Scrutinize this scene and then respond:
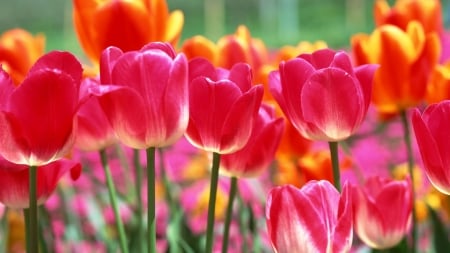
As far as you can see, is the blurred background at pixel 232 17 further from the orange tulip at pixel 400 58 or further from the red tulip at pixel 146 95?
the red tulip at pixel 146 95

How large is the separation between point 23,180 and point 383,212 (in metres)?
0.21

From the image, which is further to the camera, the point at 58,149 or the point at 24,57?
the point at 24,57

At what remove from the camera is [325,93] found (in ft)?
1.53

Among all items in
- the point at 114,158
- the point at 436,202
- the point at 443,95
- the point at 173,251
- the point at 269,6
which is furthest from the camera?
the point at 269,6

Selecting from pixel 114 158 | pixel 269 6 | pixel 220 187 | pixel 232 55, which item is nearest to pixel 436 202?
pixel 220 187

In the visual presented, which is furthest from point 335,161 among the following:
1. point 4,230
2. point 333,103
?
point 4,230

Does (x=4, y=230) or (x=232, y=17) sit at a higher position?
(x=232, y=17)

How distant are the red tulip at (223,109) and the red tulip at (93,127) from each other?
103 mm

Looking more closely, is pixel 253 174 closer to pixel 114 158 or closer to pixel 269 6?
pixel 114 158

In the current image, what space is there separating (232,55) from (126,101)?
1.01ft

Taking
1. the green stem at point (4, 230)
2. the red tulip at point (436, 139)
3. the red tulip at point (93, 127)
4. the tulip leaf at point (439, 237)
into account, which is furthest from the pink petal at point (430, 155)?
the green stem at point (4, 230)

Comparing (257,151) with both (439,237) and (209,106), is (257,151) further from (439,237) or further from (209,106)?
(439,237)

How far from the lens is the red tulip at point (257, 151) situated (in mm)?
540

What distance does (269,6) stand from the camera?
841cm
